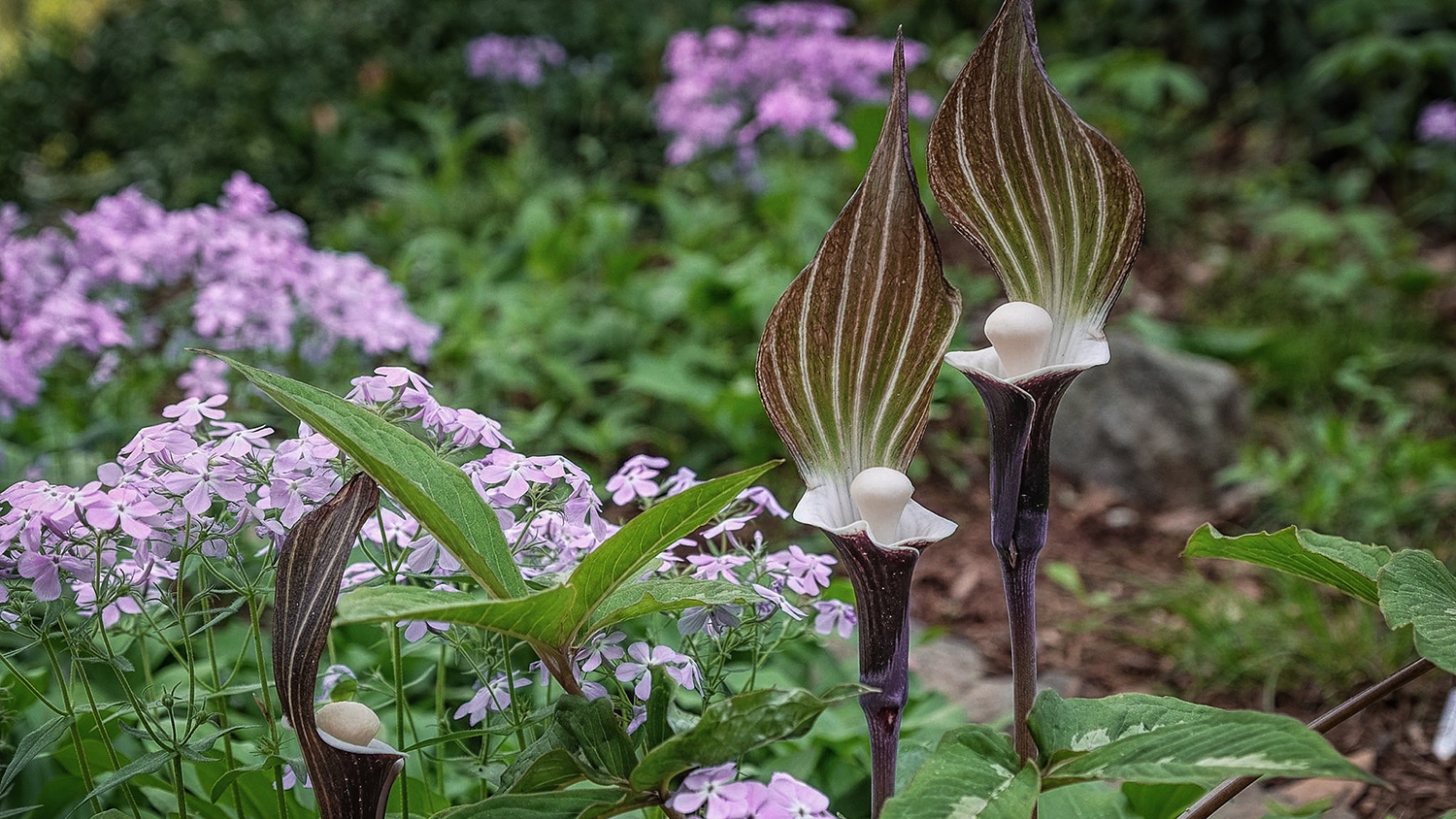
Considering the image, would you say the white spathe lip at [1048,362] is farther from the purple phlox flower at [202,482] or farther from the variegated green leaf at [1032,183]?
the purple phlox flower at [202,482]

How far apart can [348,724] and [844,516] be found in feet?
1.42

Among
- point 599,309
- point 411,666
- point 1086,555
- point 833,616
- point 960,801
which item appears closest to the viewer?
point 960,801

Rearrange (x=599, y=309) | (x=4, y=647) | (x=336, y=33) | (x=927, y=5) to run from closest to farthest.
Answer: (x=4, y=647)
(x=599, y=309)
(x=336, y=33)
(x=927, y=5)

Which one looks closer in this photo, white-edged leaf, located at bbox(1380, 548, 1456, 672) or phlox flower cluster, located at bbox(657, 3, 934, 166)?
white-edged leaf, located at bbox(1380, 548, 1456, 672)

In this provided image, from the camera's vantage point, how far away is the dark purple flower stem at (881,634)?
902mm

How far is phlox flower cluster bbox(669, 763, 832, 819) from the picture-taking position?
87cm

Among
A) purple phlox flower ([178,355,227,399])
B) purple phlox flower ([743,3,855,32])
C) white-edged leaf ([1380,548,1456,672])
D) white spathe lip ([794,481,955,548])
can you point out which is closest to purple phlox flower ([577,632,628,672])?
white spathe lip ([794,481,955,548])

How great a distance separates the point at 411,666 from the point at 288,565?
3.02 feet

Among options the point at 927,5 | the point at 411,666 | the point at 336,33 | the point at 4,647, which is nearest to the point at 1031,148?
the point at 411,666

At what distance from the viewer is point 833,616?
120cm

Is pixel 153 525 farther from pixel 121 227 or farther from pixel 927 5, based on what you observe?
pixel 927 5

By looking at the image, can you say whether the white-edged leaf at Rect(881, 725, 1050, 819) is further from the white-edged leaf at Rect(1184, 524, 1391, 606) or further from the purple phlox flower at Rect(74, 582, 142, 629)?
the purple phlox flower at Rect(74, 582, 142, 629)

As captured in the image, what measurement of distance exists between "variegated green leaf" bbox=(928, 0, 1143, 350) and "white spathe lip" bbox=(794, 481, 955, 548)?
0.18 meters

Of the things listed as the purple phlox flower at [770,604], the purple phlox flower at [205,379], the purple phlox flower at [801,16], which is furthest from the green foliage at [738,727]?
the purple phlox flower at [801,16]
